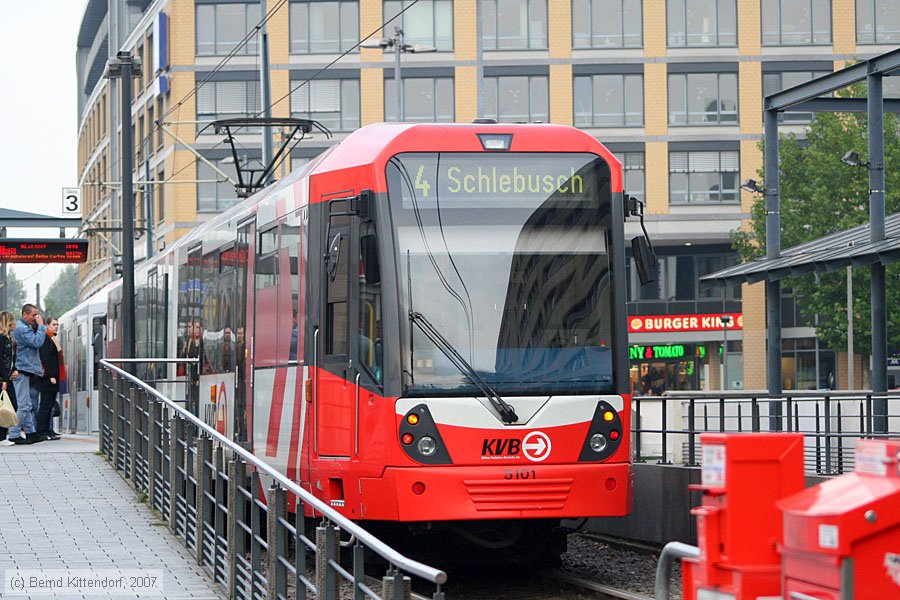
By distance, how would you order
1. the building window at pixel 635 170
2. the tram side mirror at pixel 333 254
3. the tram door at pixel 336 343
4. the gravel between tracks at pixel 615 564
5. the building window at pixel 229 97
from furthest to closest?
the building window at pixel 229 97 < the building window at pixel 635 170 < the gravel between tracks at pixel 615 564 < the tram door at pixel 336 343 < the tram side mirror at pixel 333 254

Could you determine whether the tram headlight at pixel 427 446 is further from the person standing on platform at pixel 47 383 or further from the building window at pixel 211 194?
the building window at pixel 211 194

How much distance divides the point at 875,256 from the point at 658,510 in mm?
3302

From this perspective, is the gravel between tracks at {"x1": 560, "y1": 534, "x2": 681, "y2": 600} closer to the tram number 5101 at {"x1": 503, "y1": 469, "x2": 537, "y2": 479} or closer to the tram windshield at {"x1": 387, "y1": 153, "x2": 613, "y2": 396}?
the tram number 5101 at {"x1": 503, "y1": 469, "x2": 537, "y2": 479}

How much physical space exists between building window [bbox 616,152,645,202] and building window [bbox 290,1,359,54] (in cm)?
1071

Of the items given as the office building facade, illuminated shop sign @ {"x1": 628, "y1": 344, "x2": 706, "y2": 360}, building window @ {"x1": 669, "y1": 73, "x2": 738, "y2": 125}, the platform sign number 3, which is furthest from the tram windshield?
illuminated shop sign @ {"x1": 628, "y1": 344, "x2": 706, "y2": 360}

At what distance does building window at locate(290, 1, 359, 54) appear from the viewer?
5825 cm

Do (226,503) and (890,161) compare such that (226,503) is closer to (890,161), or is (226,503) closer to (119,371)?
(119,371)

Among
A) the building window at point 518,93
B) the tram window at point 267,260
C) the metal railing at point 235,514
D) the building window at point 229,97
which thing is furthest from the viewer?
the building window at point 229,97

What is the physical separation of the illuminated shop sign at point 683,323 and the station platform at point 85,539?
144 feet

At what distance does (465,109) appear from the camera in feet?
190

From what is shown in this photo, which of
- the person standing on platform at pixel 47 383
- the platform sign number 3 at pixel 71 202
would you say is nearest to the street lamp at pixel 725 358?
the platform sign number 3 at pixel 71 202

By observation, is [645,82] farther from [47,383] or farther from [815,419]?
[815,419]

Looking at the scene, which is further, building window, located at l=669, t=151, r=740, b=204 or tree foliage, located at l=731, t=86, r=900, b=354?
building window, located at l=669, t=151, r=740, b=204

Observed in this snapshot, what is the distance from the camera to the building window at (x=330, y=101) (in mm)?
58575
